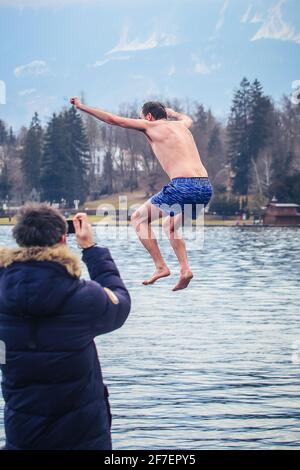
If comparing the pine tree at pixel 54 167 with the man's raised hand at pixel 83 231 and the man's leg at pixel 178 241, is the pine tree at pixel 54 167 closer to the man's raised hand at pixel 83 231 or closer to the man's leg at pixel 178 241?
the man's leg at pixel 178 241

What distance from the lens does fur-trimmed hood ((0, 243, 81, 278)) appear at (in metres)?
7.50

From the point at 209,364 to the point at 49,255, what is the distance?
28501 mm

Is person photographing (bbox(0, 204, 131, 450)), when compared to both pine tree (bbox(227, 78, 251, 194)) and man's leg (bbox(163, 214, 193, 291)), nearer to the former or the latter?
man's leg (bbox(163, 214, 193, 291))

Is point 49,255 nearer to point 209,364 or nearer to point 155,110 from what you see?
point 155,110

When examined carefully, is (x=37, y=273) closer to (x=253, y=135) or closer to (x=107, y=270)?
(x=107, y=270)

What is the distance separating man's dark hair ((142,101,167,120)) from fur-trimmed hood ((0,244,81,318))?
104 inches

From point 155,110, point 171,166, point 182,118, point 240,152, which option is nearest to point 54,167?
point 240,152

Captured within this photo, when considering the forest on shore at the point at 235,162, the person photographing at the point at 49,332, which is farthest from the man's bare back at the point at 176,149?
the forest on shore at the point at 235,162

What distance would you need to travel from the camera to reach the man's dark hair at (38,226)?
24.5 ft

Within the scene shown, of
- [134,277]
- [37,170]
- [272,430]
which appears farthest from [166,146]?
[37,170]

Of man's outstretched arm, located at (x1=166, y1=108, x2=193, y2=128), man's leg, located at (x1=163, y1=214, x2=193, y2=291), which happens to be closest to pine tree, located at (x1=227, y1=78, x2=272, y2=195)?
man's leg, located at (x1=163, y1=214, x2=193, y2=291)

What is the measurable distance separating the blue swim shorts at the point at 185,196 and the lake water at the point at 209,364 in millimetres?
10230

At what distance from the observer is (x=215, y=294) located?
214 ft

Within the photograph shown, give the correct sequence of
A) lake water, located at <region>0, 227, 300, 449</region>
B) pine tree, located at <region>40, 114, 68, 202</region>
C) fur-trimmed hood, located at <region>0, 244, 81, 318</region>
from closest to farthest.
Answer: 1. fur-trimmed hood, located at <region>0, 244, 81, 318</region>
2. lake water, located at <region>0, 227, 300, 449</region>
3. pine tree, located at <region>40, 114, 68, 202</region>
